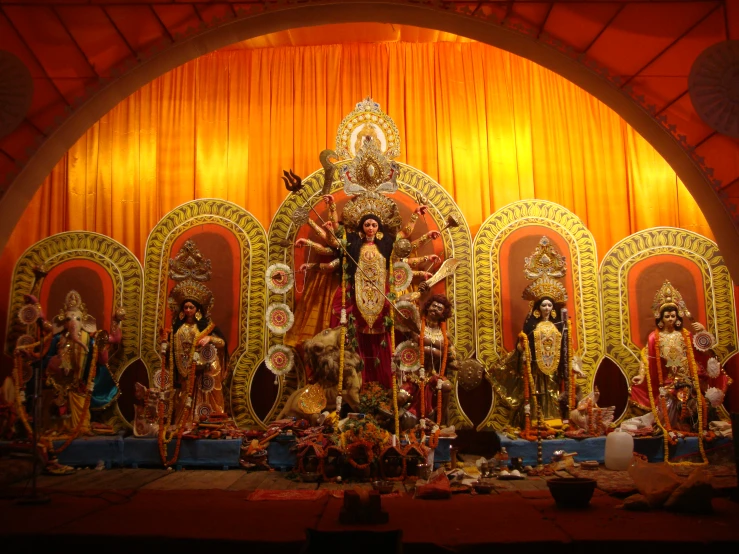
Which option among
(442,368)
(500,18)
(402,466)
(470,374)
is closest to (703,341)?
(470,374)

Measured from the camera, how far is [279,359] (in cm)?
655

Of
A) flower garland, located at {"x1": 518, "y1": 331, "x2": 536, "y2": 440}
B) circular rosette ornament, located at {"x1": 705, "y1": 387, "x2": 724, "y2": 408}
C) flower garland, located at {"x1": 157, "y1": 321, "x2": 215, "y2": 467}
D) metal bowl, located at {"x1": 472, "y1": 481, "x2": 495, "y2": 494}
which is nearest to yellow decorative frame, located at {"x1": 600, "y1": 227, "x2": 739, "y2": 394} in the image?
circular rosette ornament, located at {"x1": 705, "y1": 387, "x2": 724, "y2": 408}

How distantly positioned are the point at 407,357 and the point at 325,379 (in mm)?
805

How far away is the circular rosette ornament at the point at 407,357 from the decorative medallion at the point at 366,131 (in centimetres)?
202

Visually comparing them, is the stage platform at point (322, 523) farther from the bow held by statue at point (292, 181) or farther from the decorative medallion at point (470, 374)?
the bow held by statue at point (292, 181)

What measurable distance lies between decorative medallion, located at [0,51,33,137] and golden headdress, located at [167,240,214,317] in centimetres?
277

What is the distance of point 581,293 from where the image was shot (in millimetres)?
7320

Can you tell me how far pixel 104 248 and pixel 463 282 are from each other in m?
3.92

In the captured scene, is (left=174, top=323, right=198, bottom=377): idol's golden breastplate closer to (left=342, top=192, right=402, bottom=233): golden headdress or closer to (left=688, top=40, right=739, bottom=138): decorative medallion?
(left=342, top=192, right=402, bottom=233): golden headdress

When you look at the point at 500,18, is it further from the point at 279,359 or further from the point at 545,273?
the point at 279,359

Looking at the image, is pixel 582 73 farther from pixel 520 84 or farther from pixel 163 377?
pixel 163 377

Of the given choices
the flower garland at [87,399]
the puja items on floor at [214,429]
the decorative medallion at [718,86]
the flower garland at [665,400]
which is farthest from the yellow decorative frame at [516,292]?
the flower garland at [87,399]

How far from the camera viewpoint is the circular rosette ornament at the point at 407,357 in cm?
649

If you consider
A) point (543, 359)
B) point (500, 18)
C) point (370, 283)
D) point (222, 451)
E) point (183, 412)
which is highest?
point (500, 18)
